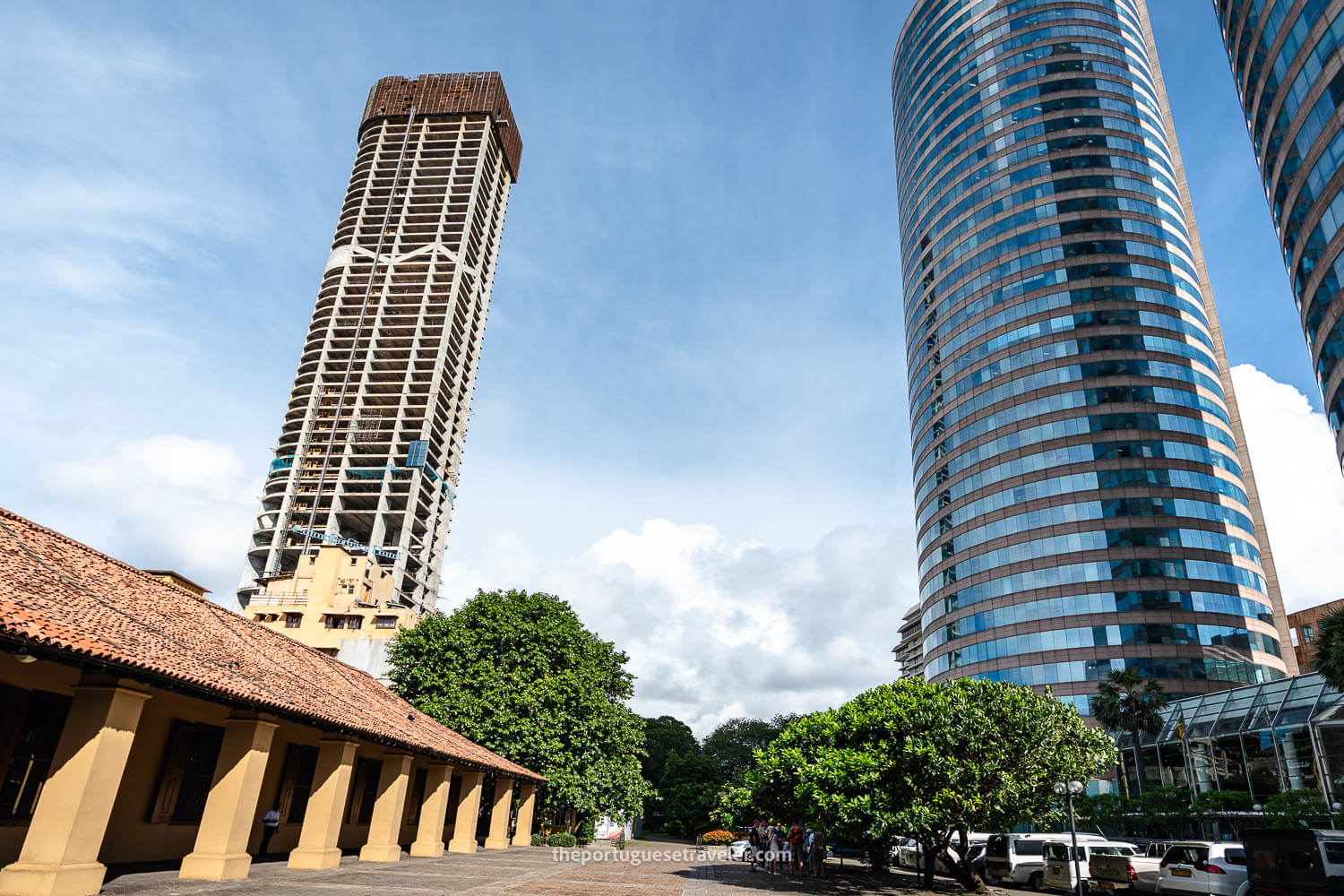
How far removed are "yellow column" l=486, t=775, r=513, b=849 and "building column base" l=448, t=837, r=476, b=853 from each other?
3.27 metres

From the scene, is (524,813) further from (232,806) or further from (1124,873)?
(1124,873)

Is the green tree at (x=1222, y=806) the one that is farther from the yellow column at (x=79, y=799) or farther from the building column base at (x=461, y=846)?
the yellow column at (x=79, y=799)

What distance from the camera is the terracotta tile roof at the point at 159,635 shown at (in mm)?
11727

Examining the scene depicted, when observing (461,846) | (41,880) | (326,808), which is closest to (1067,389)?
(461,846)

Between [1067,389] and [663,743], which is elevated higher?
[1067,389]

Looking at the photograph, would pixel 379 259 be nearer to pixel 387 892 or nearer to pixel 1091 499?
pixel 1091 499

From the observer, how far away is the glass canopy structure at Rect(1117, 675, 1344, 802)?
37.0 meters

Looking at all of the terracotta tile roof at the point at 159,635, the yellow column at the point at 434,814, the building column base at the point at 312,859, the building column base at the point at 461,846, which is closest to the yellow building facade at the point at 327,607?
the building column base at the point at 461,846

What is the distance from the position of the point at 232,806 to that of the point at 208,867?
1143 mm

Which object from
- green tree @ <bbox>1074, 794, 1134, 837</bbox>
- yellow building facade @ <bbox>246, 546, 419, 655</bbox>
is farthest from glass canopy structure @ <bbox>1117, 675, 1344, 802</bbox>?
yellow building facade @ <bbox>246, 546, 419, 655</bbox>

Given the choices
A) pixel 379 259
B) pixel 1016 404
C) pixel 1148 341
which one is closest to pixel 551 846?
pixel 1016 404

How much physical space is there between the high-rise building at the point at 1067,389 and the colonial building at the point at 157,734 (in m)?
57.6

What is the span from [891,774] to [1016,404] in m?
59.6

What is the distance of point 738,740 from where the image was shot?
9519 cm
